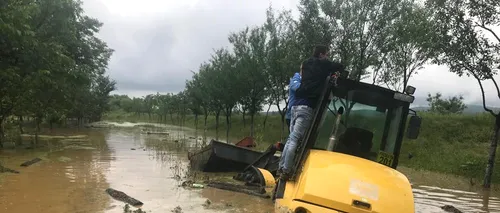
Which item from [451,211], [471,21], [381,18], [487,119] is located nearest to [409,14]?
[381,18]

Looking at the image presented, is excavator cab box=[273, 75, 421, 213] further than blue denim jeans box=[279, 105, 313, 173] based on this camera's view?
No

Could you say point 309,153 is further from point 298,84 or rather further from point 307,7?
point 307,7

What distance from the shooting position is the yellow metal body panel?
4547 millimetres

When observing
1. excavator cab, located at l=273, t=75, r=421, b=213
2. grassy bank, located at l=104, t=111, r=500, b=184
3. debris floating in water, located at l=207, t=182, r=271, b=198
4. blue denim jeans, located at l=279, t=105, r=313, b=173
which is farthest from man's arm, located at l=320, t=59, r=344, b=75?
grassy bank, located at l=104, t=111, r=500, b=184

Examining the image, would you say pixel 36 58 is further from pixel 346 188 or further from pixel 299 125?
pixel 346 188

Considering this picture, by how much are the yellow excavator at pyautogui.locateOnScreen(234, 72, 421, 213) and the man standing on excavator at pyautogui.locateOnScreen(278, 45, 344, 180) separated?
135 mm

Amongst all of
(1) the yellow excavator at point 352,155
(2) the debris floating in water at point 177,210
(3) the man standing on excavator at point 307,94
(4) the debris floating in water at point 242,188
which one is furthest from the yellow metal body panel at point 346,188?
(4) the debris floating in water at point 242,188

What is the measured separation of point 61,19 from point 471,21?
1642cm

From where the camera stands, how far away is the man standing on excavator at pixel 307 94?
5582 mm

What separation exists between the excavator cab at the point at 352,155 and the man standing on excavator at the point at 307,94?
141 millimetres

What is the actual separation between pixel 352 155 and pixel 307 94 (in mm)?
1080

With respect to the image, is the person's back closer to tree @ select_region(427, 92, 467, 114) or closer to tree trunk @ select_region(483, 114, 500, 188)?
tree trunk @ select_region(483, 114, 500, 188)

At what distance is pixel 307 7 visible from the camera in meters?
19.2

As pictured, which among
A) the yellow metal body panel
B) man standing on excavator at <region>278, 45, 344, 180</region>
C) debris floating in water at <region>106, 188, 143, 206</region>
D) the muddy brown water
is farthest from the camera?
debris floating in water at <region>106, 188, 143, 206</region>
